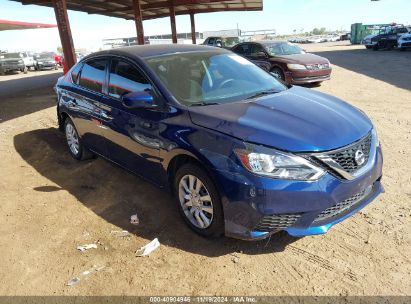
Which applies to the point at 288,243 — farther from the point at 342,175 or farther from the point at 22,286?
the point at 22,286

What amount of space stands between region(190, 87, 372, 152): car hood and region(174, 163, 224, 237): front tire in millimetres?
477

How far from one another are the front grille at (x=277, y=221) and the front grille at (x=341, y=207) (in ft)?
0.69

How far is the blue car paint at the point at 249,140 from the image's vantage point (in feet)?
8.97

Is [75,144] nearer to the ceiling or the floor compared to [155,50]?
nearer to the floor

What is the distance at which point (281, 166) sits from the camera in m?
2.73

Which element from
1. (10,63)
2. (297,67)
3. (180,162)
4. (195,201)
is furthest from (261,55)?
(10,63)

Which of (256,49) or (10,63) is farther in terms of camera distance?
(10,63)

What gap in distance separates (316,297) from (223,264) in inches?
31.7

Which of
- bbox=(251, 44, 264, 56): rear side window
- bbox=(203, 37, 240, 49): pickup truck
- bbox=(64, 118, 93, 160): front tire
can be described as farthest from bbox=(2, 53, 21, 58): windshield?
bbox=(64, 118, 93, 160): front tire

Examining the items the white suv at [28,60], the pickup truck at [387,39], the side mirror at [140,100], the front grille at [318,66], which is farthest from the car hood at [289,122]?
the white suv at [28,60]

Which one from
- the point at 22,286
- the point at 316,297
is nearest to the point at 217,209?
the point at 316,297

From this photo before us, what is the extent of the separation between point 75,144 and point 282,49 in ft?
27.6

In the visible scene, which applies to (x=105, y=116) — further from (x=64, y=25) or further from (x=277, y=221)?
(x=64, y=25)

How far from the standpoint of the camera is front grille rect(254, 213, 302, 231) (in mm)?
2785
